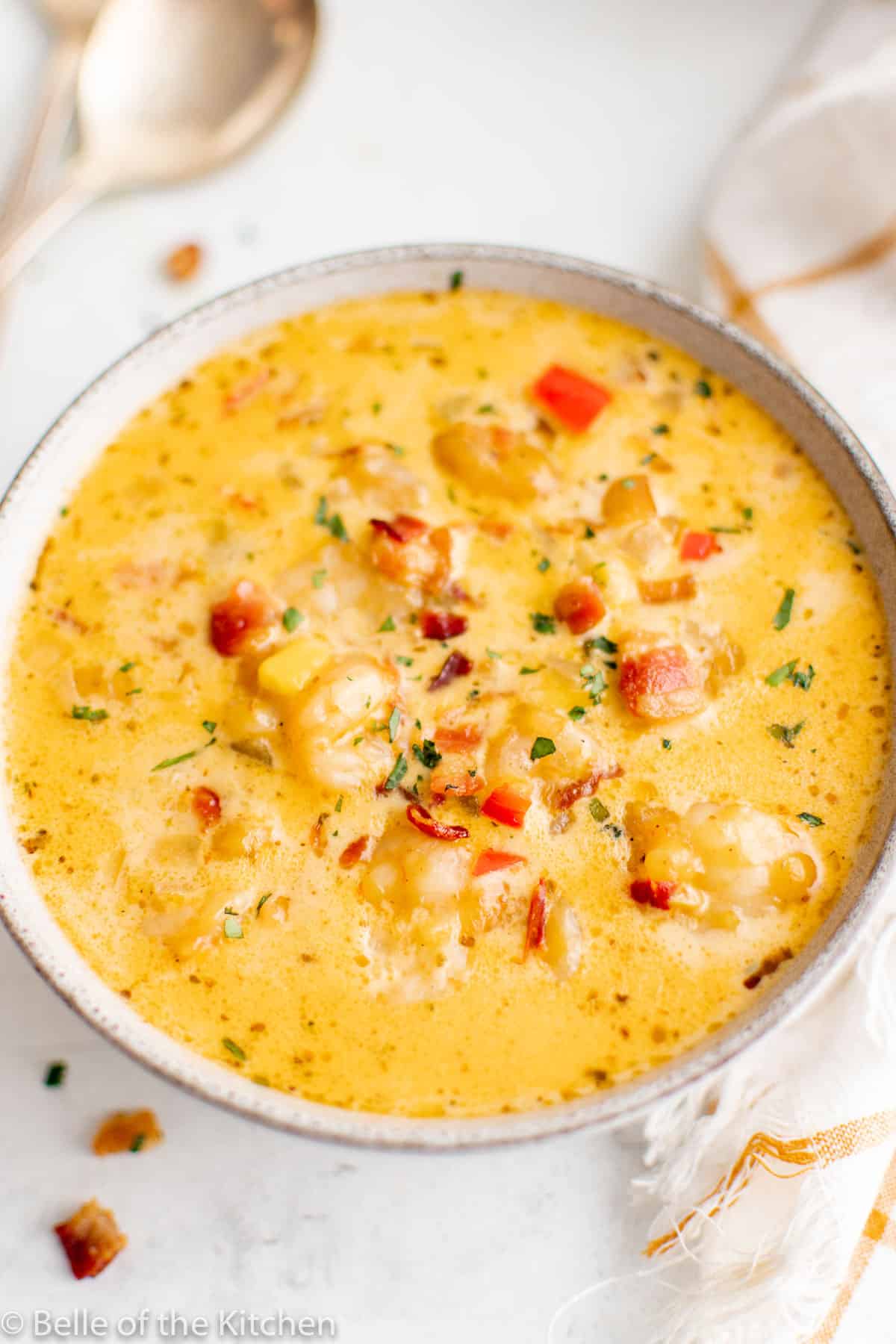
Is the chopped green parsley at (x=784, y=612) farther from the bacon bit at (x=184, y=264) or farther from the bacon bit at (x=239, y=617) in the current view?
the bacon bit at (x=184, y=264)

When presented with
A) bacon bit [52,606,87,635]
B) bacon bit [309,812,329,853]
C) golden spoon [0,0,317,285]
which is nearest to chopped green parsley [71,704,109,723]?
bacon bit [52,606,87,635]

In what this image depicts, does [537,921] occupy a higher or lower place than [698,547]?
lower

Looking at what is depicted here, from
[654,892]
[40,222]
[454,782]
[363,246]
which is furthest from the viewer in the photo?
[363,246]

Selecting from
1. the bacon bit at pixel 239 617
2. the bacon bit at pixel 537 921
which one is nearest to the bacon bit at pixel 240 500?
the bacon bit at pixel 239 617

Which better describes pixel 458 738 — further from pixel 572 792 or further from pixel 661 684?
pixel 661 684

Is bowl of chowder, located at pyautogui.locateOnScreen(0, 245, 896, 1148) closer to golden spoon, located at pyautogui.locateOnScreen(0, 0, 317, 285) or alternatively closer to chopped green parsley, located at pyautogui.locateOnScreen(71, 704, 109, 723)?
chopped green parsley, located at pyautogui.locateOnScreen(71, 704, 109, 723)

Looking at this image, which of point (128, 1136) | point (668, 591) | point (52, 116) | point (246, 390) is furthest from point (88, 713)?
point (52, 116)
